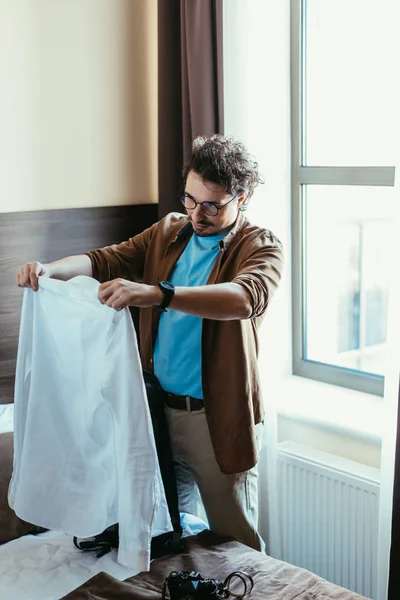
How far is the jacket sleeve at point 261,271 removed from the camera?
192 centimetres

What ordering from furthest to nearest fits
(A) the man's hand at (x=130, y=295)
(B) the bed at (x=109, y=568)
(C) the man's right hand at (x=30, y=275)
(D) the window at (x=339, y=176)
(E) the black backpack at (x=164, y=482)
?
1. (D) the window at (x=339, y=176)
2. (E) the black backpack at (x=164, y=482)
3. (C) the man's right hand at (x=30, y=275)
4. (B) the bed at (x=109, y=568)
5. (A) the man's hand at (x=130, y=295)

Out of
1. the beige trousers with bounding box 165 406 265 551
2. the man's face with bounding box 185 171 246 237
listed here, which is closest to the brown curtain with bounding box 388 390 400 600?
the beige trousers with bounding box 165 406 265 551

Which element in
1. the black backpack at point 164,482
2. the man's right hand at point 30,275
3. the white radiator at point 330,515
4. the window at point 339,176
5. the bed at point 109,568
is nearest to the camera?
the bed at point 109,568

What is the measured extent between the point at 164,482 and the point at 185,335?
1.36ft

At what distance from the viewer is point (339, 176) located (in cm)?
272

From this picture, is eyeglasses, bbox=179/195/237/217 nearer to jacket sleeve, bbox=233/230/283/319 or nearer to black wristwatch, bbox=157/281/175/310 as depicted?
jacket sleeve, bbox=233/230/283/319

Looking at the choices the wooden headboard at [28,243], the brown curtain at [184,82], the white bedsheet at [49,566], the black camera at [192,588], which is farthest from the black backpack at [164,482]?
the brown curtain at [184,82]

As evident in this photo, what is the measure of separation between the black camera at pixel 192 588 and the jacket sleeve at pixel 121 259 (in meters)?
0.85

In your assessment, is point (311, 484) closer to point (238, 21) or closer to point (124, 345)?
point (124, 345)

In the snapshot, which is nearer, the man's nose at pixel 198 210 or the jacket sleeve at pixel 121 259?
the man's nose at pixel 198 210

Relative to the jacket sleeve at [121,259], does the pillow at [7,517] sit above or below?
below

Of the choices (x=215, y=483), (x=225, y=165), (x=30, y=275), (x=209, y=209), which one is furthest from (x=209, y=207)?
(x=215, y=483)

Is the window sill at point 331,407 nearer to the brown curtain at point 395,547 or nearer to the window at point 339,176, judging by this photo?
the window at point 339,176

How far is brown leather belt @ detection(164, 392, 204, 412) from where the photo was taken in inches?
86.5
